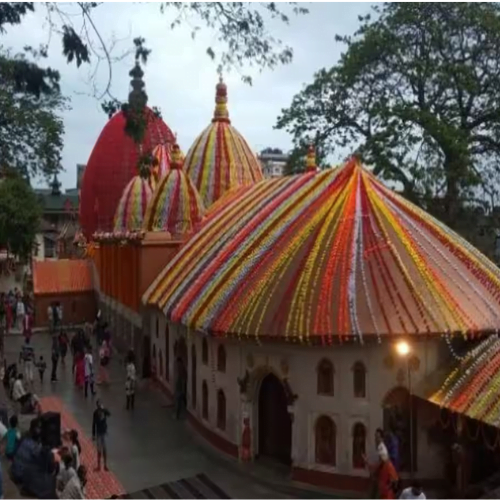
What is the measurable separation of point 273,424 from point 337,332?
3.00 m

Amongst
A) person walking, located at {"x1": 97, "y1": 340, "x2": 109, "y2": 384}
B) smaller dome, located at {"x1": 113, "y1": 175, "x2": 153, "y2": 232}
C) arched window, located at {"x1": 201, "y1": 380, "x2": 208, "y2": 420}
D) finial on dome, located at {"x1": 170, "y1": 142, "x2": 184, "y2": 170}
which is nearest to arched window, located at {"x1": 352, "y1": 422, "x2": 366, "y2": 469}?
arched window, located at {"x1": 201, "y1": 380, "x2": 208, "y2": 420}

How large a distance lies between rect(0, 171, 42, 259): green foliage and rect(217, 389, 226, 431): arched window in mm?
16574

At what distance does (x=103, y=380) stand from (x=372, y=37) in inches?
551

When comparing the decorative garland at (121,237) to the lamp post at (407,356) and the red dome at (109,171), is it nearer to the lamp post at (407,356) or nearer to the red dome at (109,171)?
the red dome at (109,171)

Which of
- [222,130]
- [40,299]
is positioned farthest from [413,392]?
[40,299]

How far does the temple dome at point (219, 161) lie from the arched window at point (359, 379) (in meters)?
15.5

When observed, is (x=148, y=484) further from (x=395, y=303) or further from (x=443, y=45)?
(x=443, y=45)

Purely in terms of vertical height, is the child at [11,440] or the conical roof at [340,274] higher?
the conical roof at [340,274]

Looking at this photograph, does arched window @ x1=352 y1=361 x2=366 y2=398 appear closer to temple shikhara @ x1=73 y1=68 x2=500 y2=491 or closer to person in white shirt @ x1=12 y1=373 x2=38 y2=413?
temple shikhara @ x1=73 y1=68 x2=500 y2=491

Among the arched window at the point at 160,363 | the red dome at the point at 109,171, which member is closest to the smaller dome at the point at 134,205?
the red dome at the point at 109,171

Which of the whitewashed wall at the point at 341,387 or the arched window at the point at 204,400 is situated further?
the arched window at the point at 204,400

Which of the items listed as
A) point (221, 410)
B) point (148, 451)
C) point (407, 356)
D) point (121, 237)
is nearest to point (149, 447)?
point (148, 451)

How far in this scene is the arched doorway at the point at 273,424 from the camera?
50.5 feet

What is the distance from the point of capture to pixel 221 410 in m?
16.4
